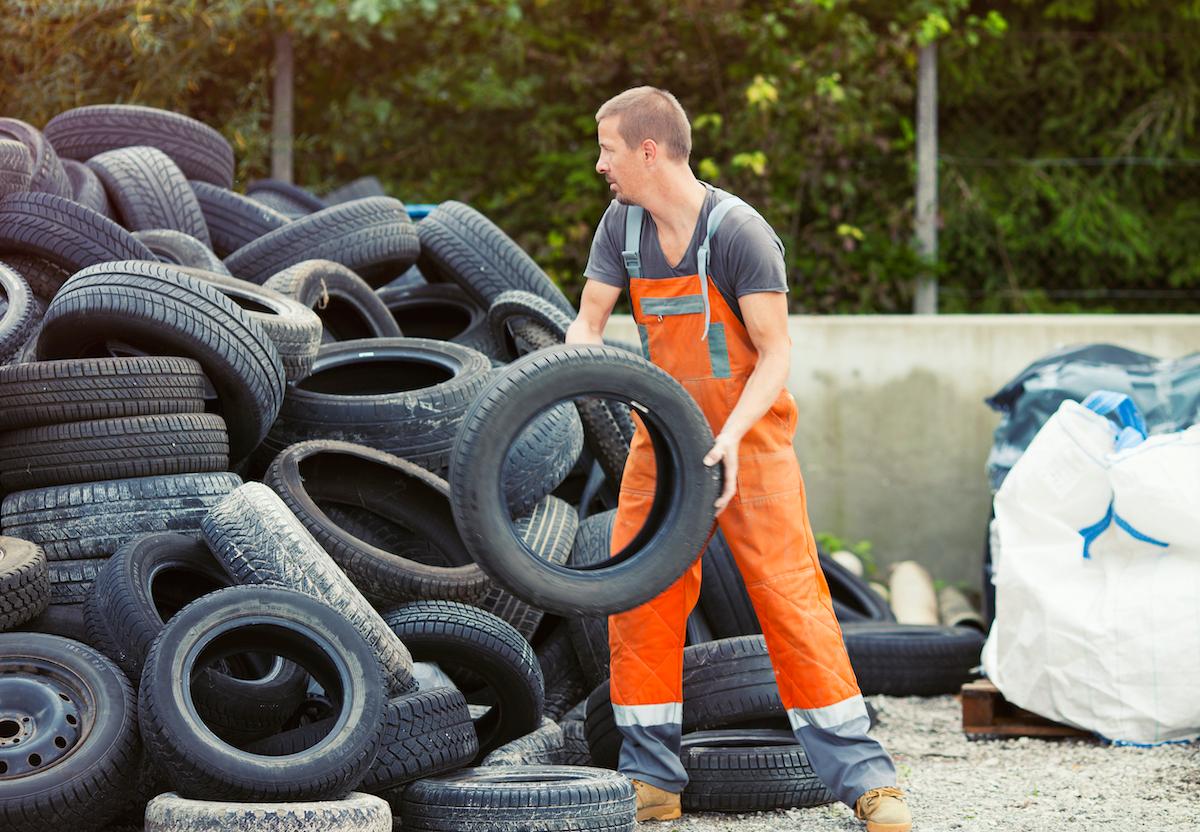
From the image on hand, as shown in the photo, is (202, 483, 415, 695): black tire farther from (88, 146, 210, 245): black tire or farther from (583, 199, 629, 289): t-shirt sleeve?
(88, 146, 210, 245): black tire

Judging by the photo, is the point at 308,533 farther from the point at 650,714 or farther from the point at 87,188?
the point at 87,188

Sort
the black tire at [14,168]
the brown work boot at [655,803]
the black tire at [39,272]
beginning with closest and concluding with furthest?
the brown work boot at [655,803] → the black tire at [39,272] → the black tire at [14,168]

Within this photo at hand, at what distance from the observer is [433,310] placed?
6.57 m

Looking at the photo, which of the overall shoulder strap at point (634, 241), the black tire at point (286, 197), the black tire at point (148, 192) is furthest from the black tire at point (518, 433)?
the black tire at point (286, 197)

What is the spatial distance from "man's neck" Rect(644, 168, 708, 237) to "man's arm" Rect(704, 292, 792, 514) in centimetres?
25

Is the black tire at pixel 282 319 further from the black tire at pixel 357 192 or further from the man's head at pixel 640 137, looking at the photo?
the black tire at pixel 357 192

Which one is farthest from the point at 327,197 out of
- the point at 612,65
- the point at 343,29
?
the point at 612,65

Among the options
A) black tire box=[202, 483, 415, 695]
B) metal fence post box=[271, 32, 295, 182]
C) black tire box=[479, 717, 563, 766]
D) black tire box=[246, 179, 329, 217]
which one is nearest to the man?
black tire box=[479, 717, 563, 766]

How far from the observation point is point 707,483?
3232mm

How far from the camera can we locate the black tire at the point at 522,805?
129 inches

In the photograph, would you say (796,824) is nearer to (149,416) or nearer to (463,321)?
(149,416)

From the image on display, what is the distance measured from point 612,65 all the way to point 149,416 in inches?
231

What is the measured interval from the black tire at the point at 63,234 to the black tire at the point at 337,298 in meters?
0.58

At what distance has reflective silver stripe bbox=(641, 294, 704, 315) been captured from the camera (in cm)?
346
